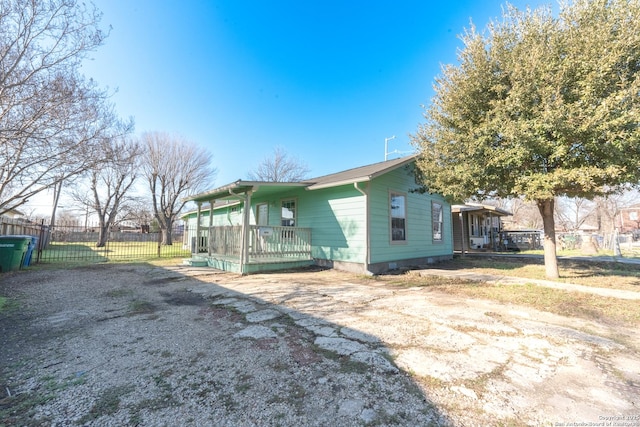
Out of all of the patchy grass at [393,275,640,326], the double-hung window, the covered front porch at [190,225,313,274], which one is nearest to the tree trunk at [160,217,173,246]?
the covered front porch at [190,225,313,274]

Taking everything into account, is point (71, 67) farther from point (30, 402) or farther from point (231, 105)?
point (30, 402)

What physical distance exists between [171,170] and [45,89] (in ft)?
56.2

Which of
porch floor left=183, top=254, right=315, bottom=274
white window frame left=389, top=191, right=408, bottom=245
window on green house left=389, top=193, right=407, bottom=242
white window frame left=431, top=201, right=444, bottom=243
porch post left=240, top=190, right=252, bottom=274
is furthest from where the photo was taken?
white window frame left=431, top=201, right=444, bottom=243

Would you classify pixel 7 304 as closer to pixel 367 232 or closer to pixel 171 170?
pixel 367 232

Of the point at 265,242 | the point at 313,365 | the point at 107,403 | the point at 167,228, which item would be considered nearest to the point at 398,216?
the point at 265,242

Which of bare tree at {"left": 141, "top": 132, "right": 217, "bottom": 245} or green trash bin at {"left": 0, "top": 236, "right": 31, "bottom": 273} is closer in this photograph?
green trash bin at {"left": 0, "top": 236, "right": 31, "bottom": 273}

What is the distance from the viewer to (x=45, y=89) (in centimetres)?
682

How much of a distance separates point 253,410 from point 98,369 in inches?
63.2

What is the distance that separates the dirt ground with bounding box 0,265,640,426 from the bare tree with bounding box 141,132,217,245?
Result: 68.0ft

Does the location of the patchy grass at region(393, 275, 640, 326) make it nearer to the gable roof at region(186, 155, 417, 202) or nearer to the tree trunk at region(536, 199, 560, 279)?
the tree trunk at region(536, 199, 560, 279)

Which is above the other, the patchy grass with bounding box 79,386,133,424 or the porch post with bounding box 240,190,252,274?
the porch post with bounding box 240,190,252,274

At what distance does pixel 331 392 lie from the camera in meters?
1.96

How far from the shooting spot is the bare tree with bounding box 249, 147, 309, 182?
28.8 metres

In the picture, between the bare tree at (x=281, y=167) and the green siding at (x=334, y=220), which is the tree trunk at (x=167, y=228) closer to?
the bare tree at (x=281, y=167)
